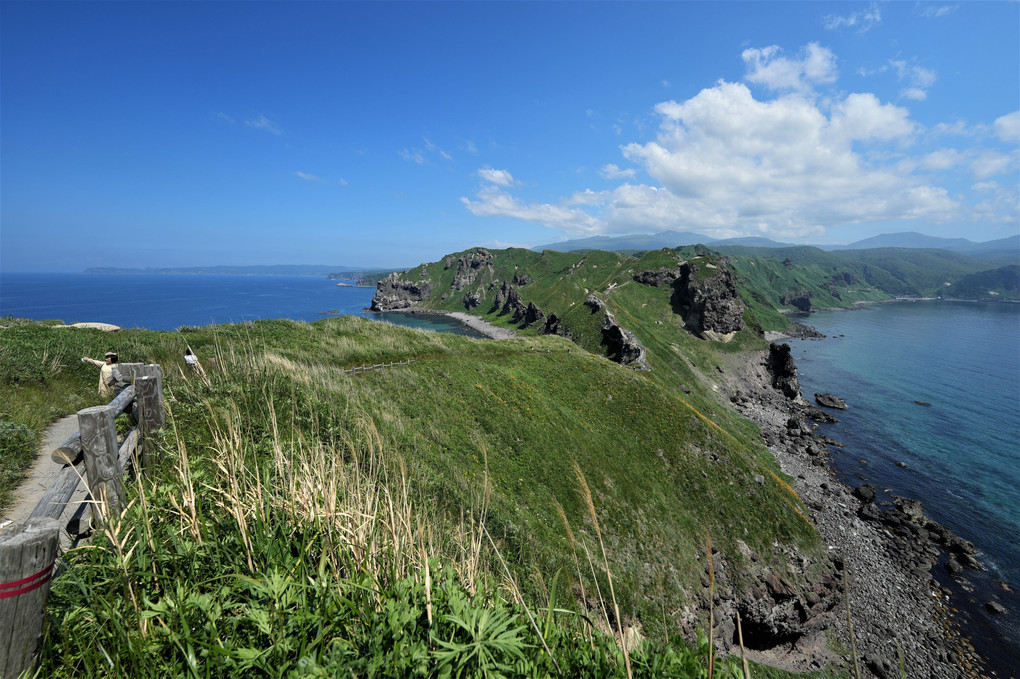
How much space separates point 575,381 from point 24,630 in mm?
36674

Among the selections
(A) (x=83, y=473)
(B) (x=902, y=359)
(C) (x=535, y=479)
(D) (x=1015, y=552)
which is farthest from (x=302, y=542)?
(B) (x=902, y=359)

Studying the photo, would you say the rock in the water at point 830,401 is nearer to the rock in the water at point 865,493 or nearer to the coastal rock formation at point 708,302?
the coastal rock formation at point 708,302

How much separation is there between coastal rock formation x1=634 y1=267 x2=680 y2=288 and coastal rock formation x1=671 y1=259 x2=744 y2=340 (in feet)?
17.6

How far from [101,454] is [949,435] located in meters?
91.2

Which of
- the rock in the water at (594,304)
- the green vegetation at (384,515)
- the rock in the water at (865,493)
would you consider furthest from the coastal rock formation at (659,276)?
the green vegetation at (384,515)

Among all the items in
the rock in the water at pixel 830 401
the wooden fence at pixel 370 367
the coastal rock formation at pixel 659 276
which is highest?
the coastal rock formation at pixel 659 276

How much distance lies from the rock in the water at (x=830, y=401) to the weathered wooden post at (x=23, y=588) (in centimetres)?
9325

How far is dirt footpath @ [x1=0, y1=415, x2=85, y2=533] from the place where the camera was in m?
6.68

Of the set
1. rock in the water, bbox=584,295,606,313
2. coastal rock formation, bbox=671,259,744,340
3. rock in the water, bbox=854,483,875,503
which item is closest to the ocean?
rock in the water, bbox=854,483,875,503

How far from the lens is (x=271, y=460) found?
22.6 feet

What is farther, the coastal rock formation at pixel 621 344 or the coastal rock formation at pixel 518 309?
the coastal rock formation at pixel 518 309

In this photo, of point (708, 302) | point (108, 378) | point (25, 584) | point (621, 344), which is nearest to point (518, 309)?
point (708, 302)

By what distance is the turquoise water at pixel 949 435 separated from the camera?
32.7 meters

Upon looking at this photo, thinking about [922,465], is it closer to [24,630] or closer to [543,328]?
[24,630]
